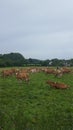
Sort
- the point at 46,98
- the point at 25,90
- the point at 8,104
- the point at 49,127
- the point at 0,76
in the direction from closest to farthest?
the point at 49,127 < the point at 8,104 < the point at 46,98 < the point at 25,90 < the point at 0,76

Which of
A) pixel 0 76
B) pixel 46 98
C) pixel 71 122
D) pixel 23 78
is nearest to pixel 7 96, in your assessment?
pixel 46 98

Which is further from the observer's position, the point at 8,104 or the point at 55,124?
the point at 8,104

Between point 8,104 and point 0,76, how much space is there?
16458 mm

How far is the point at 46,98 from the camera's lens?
674 inches

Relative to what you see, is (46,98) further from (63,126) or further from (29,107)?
(63,126)

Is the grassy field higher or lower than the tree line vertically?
lower

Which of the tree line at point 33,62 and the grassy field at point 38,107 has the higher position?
the tree line at point 33,62

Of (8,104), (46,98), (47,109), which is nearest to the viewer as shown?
(47,109)

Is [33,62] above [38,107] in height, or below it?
above

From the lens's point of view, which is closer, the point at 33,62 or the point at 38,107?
the point at 38,107

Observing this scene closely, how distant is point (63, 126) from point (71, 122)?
17cm

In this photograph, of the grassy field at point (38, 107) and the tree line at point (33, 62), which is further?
the tree line at point (33, 62)

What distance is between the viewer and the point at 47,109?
14.0m

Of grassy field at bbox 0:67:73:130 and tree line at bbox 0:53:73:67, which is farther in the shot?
tree line at bbox 0:53:73:67
